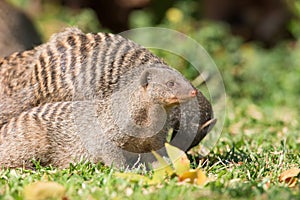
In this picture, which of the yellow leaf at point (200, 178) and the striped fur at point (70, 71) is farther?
the striped fur at point (70, 71)

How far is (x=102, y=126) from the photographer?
395 centimetres

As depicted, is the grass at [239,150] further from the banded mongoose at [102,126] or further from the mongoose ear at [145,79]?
the mongoose ear at [145,79]

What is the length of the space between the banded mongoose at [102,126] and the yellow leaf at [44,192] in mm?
842

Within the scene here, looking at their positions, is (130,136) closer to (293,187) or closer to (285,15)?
Answer: (293,187)

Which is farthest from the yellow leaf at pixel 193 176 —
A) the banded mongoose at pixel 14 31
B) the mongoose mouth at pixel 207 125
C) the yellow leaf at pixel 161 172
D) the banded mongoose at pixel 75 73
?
the banded mongoose at pixel 14 31

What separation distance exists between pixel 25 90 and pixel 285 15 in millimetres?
8060

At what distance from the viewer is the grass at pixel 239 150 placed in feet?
10.6

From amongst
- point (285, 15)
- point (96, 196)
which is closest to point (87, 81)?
point (96, 196)

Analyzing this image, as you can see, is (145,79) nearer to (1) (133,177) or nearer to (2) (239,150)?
(1) (133,177)

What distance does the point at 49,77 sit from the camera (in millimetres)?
4301

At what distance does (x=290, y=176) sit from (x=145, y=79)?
97cm

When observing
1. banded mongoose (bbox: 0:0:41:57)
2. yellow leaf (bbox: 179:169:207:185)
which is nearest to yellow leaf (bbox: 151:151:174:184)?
yellow leaf (bbox: 179:169:207:185)

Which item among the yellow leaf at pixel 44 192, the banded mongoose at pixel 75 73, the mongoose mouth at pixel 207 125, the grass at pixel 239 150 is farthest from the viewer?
the mongoose mouth at pixel 207 125

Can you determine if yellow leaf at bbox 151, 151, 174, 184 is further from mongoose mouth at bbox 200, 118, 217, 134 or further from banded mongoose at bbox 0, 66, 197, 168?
mongoose mouth at bbox 200, 118, 217, 134
